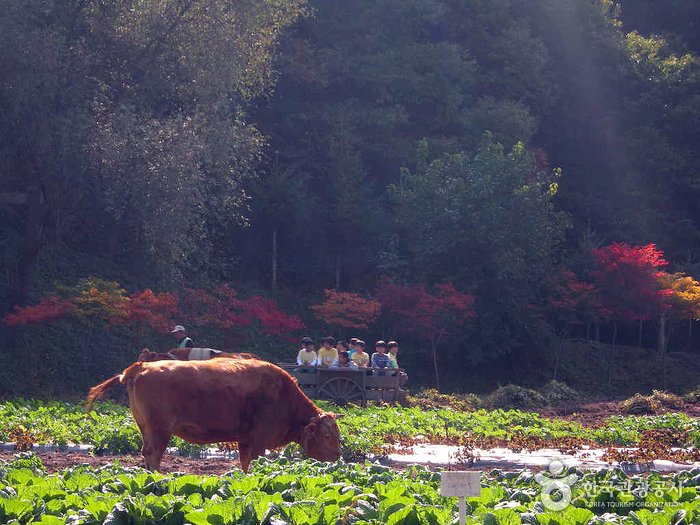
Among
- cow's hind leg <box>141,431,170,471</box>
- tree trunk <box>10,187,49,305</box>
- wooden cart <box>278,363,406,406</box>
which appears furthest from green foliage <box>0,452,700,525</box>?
tree trunk <box>10,187,49,305</box>

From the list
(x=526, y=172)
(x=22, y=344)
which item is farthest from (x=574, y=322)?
(x=22, y=344)

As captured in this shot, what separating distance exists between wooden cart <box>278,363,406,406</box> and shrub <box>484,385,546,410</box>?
13.7ft

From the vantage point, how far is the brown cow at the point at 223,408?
31.8ft

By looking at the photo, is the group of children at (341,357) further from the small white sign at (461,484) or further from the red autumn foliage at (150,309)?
the small white sign at (461,484)

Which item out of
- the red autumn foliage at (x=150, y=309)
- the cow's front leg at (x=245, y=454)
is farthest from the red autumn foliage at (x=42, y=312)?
the cow's front leg at (x=245, y=454)

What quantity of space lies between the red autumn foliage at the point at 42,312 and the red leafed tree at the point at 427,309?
10.4 m

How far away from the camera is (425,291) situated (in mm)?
28750

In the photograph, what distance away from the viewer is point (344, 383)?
18.1m

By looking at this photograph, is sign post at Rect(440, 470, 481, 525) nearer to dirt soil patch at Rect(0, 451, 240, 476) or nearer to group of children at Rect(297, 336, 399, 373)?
dirt soil patch at Rect(0, 451, 240, 476)

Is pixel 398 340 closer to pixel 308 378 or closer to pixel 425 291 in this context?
pixel 425 291

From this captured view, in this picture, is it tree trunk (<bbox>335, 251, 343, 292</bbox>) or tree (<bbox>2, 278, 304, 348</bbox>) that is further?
tree trunk (<bbox>335, 251, 343, 292</bbox>)

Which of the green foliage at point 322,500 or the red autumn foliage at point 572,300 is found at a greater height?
the red autumn foliage at point 572,300

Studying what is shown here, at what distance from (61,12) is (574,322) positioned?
19988 millimetres

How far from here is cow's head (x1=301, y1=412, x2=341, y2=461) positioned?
1041 cm
